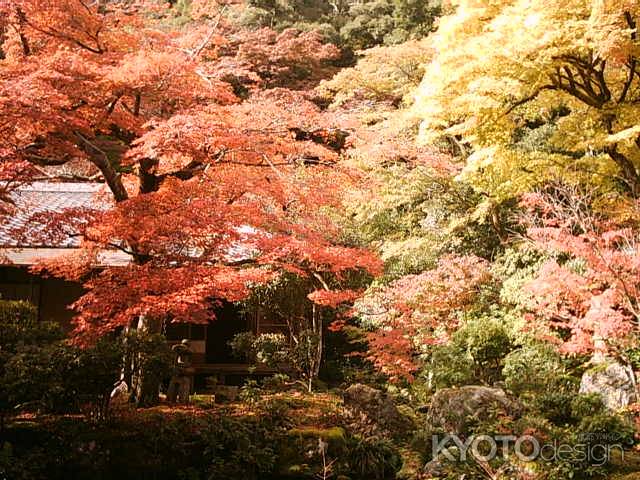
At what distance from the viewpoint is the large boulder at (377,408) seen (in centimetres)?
807

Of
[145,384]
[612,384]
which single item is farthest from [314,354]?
[612,384]

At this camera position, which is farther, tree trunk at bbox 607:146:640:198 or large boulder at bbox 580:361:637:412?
tree trunk at bbox 607:146:640:198

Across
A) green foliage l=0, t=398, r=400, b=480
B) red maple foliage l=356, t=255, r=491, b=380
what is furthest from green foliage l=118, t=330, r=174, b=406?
red maple foliage l=356, t=255, r=491, b=380

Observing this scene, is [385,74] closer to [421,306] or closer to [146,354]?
[421,306]

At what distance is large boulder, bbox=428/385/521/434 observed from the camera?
6926 mm

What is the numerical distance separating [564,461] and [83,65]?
7089 millimetres

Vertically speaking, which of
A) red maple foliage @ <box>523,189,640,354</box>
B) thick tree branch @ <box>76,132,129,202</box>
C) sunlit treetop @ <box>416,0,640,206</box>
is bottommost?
red maple foliage @ <box>523,189,640,354</box>

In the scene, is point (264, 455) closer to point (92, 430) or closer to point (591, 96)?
point (92, 430)

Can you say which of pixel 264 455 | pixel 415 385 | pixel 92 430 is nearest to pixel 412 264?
pixel 415 385

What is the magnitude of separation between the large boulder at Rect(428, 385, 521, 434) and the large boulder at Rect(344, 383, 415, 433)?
2.58ft

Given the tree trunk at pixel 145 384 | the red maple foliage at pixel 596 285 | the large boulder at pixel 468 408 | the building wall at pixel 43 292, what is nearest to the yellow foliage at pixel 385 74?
the red maple foliage at pixel 596 285

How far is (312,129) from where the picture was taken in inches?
316

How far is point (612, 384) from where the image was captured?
7594 mm

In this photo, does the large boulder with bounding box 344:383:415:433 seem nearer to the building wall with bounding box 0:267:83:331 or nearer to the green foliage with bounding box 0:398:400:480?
the green foliage with bounding box 0:398:400:480
